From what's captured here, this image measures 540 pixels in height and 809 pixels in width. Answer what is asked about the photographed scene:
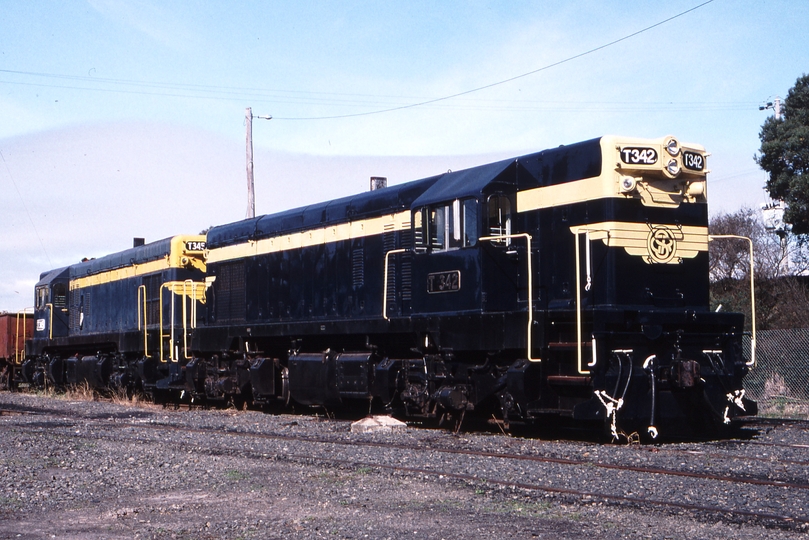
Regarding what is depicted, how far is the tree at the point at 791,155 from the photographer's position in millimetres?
29516

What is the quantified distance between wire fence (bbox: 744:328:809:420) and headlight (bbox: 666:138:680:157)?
8.40 meters

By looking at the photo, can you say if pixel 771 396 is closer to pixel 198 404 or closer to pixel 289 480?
pixel 198 404

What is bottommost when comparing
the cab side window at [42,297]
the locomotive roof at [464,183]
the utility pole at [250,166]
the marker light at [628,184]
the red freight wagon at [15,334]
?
the red freight wagon at [15,334]

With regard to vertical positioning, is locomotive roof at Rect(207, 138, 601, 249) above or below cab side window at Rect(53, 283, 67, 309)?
above

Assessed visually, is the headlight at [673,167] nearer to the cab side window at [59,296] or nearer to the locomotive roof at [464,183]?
the locomotive roof at [464,183]

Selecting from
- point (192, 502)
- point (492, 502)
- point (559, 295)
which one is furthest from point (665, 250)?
point (192, 502)

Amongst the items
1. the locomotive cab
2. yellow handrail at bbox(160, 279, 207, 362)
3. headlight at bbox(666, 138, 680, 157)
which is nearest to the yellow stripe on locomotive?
headlight at bbox(666, 138, 680, 157)

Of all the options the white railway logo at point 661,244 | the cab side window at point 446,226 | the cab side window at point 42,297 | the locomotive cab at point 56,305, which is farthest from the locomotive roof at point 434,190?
the cab side window at point 42,297

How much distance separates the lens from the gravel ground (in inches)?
245

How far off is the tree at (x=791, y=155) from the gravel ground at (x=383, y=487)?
19.1m

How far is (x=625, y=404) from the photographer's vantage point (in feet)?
34.8

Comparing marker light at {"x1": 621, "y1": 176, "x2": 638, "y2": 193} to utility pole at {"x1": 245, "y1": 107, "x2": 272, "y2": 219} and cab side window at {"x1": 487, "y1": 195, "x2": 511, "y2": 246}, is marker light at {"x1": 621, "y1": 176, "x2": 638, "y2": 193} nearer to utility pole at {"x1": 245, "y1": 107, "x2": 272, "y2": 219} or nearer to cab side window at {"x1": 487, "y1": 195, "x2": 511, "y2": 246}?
cab side window at {"x1": 487, "y1": 195, "x2": 511, "y2": 246}

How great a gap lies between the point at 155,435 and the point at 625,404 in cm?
635

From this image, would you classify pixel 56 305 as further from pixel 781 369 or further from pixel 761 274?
pixel 761 274
